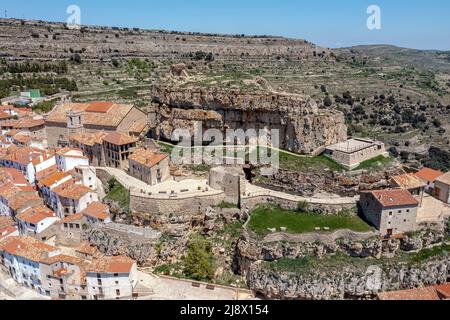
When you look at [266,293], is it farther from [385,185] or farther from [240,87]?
[240,87]

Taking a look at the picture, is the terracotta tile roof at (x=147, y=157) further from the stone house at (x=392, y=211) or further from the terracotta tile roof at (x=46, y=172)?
the stone house at (x=392, y=211)

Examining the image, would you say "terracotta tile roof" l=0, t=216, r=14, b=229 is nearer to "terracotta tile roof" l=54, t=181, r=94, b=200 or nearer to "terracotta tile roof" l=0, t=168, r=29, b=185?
"terracotta tile roof" l=0, t=168, r=29, b=185

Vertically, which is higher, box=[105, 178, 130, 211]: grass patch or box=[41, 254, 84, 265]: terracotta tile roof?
box=[105, 178, 130, 211]: grass patch

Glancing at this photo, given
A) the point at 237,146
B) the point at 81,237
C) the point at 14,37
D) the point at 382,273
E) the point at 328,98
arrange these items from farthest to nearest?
the point at 14,37, the point at 328,98, the point at 237,146, the point at 81,237, the point at 382,273

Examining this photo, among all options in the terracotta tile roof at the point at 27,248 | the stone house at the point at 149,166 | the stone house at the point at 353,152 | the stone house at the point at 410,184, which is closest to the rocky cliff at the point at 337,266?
the stone house at the point at 410,184

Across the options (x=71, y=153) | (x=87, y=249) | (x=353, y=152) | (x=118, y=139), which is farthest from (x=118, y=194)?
(x=353, y=152)

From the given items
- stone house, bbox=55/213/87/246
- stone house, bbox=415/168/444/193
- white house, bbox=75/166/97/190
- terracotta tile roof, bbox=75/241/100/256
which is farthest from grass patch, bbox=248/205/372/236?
white house, bbox=75/166/97/190
